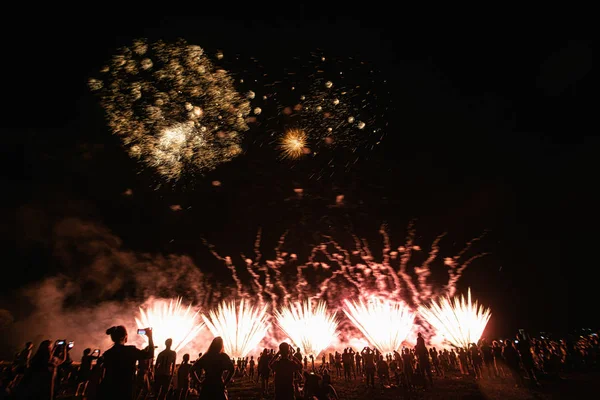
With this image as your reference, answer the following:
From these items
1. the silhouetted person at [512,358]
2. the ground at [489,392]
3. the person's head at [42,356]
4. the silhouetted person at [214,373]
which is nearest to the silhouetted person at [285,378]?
the silhouetted person at [214,373]

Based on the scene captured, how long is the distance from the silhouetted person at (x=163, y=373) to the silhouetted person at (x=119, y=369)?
113 inches

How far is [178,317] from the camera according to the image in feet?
50.4

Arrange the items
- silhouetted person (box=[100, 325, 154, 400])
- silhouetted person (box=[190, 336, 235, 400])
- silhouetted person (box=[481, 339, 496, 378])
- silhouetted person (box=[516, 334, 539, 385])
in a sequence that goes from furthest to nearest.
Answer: silhouetted person (box=[481, 339, 496, 378]) → silhouetted person (box=[516, 334, 539, 385]) → silhouetted person (box=[190, 336, 235, 400]) → silhouetted person (box=[100, 325, 154, 400])

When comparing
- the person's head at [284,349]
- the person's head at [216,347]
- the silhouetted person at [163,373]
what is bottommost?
the silhouetted person at [163,373]

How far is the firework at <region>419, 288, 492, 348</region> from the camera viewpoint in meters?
15.8

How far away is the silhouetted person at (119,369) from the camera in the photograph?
10.4 feet

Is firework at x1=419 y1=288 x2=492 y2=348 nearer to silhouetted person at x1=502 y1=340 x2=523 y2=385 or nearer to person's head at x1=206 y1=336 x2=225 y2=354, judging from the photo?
silhouetted person at x1=502 y1=340 x2=523 y2=385

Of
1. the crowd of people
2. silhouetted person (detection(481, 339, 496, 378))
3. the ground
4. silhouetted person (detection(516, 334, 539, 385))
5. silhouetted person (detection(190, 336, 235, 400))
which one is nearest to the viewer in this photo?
the crowd of people

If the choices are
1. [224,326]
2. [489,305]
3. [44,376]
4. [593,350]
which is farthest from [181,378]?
[489,305]

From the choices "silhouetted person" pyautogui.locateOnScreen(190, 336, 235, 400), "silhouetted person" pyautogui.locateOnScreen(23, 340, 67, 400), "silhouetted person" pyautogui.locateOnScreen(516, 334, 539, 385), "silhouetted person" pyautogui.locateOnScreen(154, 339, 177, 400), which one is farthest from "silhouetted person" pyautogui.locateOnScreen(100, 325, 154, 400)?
"silhouetted person" pyautogui.locateOnScreen(516, 334, 539, 385)

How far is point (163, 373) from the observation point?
602 centimetres

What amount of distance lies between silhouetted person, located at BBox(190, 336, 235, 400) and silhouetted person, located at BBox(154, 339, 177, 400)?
9.31ft

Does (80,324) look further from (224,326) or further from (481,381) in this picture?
(481,381)

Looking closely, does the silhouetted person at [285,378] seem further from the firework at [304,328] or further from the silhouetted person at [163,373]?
the firework at [304,328]
